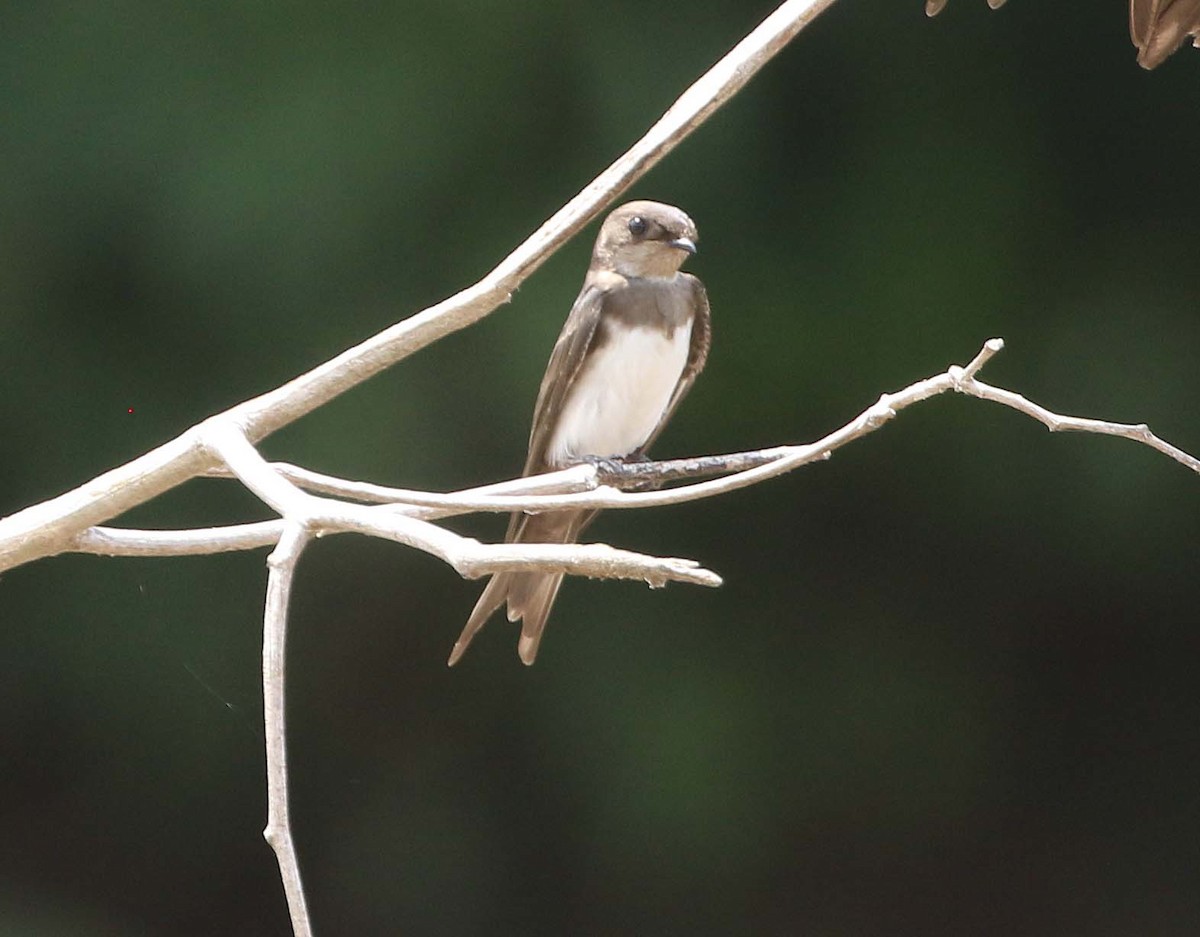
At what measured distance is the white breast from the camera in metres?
1.09

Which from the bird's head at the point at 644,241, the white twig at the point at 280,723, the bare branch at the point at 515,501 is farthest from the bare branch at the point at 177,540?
the bird's head at the point at 644,241

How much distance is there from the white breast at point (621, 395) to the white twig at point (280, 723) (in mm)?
609

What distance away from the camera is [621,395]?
43.7 inches

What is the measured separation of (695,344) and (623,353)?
2.0 inches

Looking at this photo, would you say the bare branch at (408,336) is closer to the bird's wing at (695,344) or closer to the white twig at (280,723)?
the white twig at (280,723)

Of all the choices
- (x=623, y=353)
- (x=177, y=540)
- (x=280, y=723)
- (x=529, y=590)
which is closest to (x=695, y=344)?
(x=623, y=353)

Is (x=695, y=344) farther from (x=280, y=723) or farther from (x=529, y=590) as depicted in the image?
(x=280, y=723)

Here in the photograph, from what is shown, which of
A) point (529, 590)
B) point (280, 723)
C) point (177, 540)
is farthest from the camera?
point (529, 590)

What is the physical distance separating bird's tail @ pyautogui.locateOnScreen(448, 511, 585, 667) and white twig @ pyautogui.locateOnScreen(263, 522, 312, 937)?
0.28m

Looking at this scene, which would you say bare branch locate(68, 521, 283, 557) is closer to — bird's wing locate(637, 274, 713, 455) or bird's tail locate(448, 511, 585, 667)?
bird's tail locate(448, 511, 585, 667)

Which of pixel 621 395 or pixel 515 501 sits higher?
pixel 621 395

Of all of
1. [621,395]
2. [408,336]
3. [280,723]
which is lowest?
[280,723]

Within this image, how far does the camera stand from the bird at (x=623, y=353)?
43.0 inches

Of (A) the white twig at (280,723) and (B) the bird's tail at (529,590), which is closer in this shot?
(A) the white twig at (280,723)
